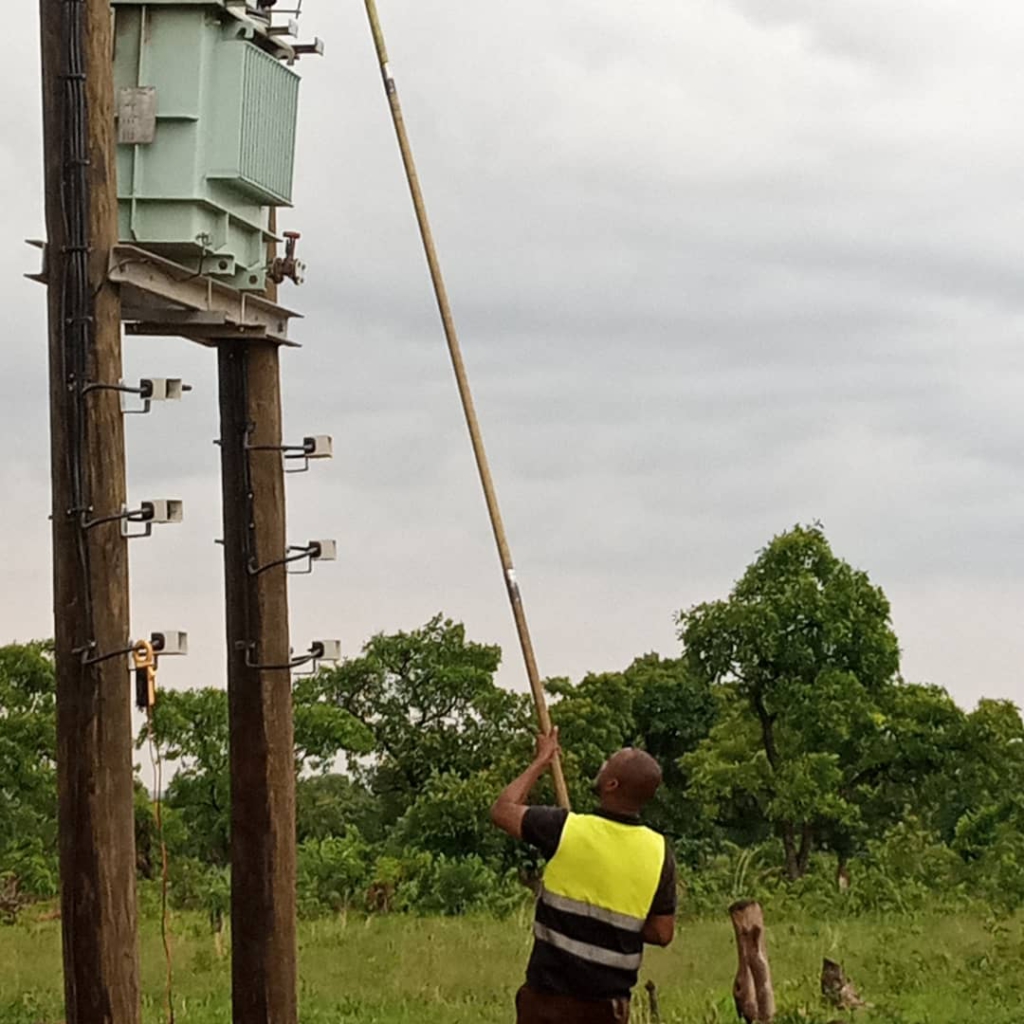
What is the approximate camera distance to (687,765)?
35031mm

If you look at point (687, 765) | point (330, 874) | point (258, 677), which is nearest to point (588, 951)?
point (258, 677)

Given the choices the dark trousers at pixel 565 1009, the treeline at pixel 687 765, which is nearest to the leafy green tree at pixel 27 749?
the treeline at pixel 687 765

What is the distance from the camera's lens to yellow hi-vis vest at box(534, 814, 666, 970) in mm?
7949

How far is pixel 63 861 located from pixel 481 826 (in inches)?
947

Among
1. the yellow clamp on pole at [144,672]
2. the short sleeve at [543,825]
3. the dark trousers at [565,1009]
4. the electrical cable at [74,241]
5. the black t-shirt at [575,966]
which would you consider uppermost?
the electrical cable at [74,241]

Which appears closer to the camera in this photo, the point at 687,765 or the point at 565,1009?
the point at 565,1009

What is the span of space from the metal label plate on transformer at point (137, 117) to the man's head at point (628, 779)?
6.03 meters

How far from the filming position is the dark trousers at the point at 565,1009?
807cm

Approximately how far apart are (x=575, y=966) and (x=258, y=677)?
18.9 feet

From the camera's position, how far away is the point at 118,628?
11.7 metres

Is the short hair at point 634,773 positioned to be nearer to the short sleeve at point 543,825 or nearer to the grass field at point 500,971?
the short sleeve at point 543,825

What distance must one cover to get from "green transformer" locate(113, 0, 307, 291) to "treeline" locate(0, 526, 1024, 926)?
48.7 ft

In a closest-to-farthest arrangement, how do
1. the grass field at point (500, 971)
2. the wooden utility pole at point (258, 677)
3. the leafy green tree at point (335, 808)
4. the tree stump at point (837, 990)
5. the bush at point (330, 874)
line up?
the wooden utility pole at point (258, 677), the tree stump at point (837, 990), the grass field at point (500, 971), the bush at point (330, 874), the leafy green tree at point (335, 808)

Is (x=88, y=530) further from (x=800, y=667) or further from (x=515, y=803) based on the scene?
(x=800, y=667)
